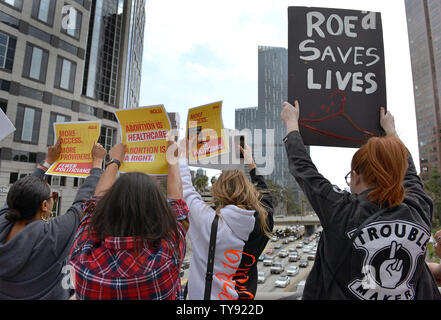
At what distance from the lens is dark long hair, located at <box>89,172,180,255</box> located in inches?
49.4

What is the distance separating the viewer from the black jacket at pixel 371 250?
→ 123 centimetres

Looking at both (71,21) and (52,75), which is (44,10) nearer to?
(71,21)

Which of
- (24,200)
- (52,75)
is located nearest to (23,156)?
(52,75)

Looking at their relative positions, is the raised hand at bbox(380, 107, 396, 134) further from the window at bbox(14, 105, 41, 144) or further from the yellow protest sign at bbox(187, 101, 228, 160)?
the window at bbox(14, 105, 41, 144)

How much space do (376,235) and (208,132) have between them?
1502mm

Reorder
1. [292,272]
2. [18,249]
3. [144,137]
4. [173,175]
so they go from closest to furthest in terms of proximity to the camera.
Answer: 1. [18,249]
2. [173,175]
3. [144,137]
4. [292,272]

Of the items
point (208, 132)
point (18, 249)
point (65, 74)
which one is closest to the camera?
point (18, 249)

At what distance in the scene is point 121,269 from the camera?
121 centimetres

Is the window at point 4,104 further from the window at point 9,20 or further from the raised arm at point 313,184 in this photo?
the raised arm at point 313,184

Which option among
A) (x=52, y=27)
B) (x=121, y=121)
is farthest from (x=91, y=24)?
(x=121, y=121)

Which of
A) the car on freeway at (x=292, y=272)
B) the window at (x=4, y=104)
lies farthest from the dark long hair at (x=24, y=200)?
the car on freeway at (x=292, y=272)

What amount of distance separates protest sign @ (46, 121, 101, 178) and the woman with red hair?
218cm

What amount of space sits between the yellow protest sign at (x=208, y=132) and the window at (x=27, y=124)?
2747 cm
